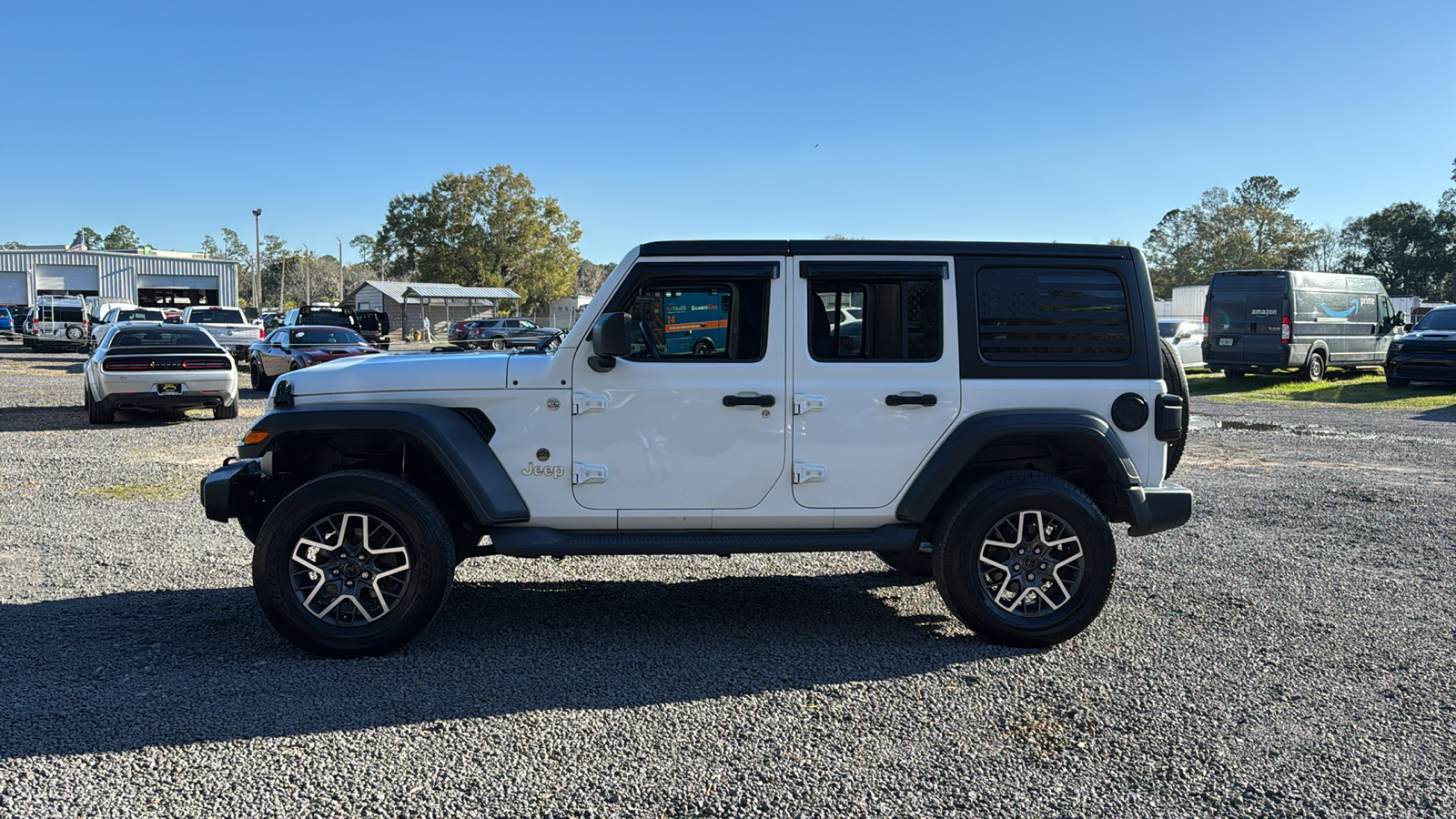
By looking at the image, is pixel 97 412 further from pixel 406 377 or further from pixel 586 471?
pixel 586 471

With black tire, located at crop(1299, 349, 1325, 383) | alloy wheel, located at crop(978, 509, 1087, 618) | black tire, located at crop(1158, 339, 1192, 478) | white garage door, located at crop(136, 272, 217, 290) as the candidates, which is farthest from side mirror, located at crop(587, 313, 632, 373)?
white garage door, located at crop(136, 272, 217, 290)

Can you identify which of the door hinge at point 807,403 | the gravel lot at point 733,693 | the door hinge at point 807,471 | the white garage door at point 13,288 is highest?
the white garage door at point 13,288

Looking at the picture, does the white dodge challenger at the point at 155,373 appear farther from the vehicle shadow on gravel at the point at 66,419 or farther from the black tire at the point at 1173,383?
the black tire at the point at 1173,383

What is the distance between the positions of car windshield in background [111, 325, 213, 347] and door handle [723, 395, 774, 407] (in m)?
12.2

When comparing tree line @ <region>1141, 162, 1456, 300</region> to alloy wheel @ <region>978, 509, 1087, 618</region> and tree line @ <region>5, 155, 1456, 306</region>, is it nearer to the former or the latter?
tree line @ <region>5, 155, 1456, 306</region>

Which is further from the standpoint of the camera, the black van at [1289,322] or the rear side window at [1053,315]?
the black van at [1289,322]

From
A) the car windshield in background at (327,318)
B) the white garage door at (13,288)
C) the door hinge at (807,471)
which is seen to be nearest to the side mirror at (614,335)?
the door hinge at (807,471)

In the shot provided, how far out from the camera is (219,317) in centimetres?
2747

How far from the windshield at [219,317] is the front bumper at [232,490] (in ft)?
80.5

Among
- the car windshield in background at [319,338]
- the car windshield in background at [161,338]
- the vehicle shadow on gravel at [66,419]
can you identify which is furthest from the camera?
the car windshield in background at [319,338]

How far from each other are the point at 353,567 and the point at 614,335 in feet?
5.35

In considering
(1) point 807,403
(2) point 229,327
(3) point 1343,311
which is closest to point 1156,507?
(1) point 807,403

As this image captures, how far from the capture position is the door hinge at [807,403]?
486cm

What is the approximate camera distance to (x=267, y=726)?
12.8ft
